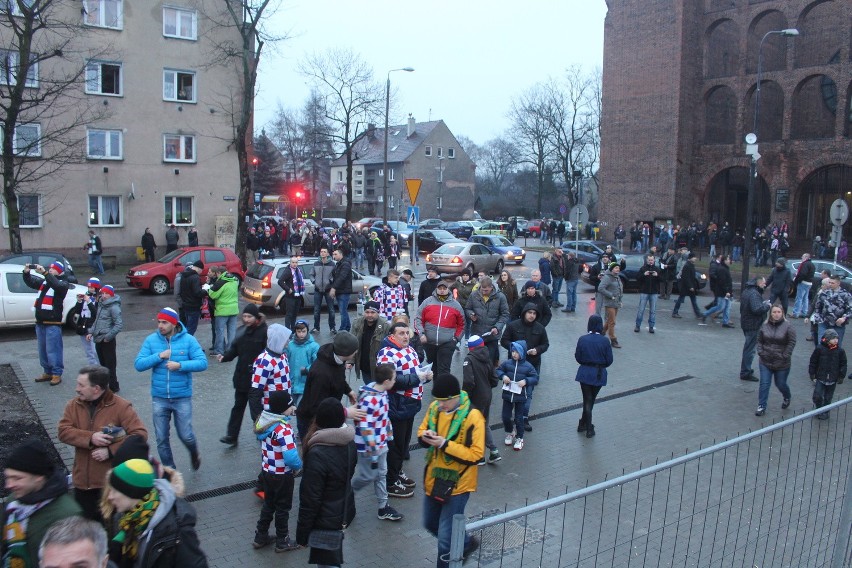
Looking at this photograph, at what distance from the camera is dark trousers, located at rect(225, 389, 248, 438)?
866 cm

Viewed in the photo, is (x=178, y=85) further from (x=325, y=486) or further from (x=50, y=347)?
(x=325, y=486)

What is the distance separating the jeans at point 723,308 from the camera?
19125 millimetres

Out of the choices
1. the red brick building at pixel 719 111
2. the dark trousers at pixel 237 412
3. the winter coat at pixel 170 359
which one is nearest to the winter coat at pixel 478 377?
the dark trousers at pixel 237 412

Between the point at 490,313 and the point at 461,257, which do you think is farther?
the point at 461,257

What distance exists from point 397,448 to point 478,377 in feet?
4.03

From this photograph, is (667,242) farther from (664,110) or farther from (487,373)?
(487,373)

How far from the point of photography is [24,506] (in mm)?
4035

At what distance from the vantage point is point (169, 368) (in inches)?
293

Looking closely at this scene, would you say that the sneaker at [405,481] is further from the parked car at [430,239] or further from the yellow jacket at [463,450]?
the parked car at [430,239]

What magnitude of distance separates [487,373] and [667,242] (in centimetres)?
3116

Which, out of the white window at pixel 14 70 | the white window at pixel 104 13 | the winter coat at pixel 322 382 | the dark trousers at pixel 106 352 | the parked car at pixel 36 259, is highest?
the white window at pixel 104 13

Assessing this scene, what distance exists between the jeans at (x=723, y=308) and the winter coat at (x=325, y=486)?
1601cm

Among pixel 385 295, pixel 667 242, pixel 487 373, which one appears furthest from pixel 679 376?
pixel 667 242

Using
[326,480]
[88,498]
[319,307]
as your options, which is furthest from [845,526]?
[319,307]
